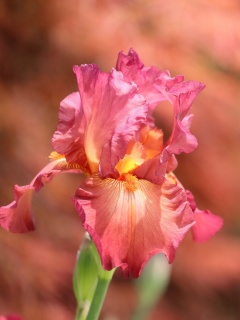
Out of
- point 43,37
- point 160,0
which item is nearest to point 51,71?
point 43,37

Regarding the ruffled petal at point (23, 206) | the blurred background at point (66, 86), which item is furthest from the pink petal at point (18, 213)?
the blurred background at point (66, 86)

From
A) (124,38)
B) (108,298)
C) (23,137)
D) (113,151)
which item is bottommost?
(108,298)

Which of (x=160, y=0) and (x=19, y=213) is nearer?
(x=19, y=213)

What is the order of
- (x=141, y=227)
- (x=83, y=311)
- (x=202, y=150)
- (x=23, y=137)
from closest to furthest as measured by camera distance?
(x=141, y=227), (x=83, y=311), (x=23, y=137), (x=202, y=150)

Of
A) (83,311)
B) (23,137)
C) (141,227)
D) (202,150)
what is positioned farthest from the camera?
(202,150)

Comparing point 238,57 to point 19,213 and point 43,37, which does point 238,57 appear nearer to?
point 43,37

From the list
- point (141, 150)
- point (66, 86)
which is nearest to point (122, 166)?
point (141, 150)
